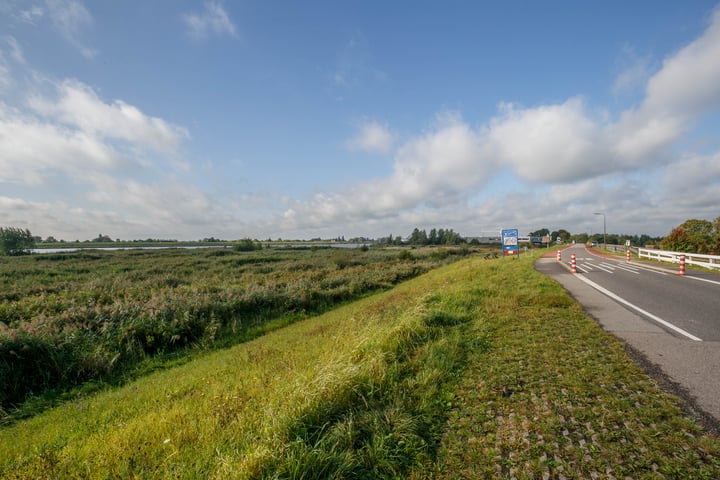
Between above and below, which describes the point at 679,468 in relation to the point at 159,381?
above

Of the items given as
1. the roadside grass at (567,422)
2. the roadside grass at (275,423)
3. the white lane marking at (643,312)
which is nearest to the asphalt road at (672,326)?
the white lane marking at (643,312)

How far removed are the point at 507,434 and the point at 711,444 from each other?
1823mm

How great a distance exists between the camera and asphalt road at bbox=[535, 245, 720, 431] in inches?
151

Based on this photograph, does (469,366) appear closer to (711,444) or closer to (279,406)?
(711,444)

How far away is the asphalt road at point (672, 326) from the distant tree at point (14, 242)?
103m

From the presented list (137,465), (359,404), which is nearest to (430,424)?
(359,404)

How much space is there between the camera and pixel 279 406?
12.8 ft

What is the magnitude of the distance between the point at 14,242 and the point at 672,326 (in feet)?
360

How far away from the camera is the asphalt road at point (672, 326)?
3.84 metres

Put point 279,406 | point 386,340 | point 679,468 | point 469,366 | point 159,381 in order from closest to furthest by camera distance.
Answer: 1. point 679,468
2. point 279,406
3. point 469,366
4. point 386,340
5. point 159,381

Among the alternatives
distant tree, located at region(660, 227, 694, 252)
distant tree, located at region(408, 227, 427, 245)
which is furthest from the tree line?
distant tree, located at region(660, 227, 694, 252)

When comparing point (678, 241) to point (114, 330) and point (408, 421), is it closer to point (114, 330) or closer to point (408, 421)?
point (408, 421)

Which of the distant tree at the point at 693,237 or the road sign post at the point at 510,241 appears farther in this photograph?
the distant tree at the point at 693,237

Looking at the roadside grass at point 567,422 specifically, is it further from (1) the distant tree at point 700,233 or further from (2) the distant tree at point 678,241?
(2) the distant tree at point 678,241
